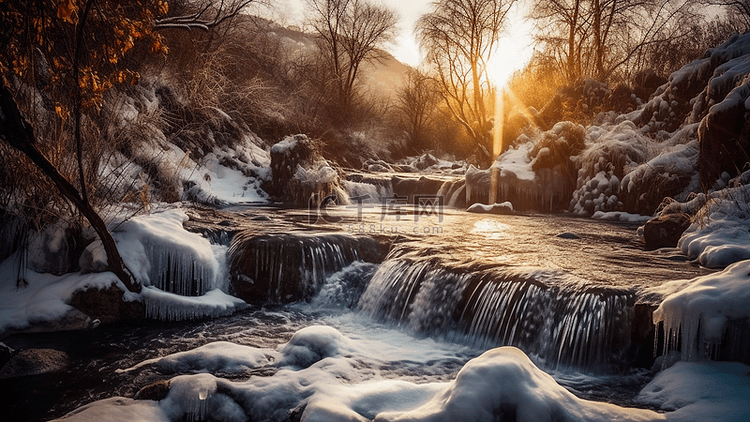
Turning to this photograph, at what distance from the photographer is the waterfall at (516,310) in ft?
13.9

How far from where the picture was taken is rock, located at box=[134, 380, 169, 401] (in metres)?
3.43

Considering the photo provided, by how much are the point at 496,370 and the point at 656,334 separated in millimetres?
1992

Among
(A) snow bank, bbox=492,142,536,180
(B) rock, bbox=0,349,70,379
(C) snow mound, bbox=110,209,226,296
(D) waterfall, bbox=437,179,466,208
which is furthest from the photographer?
(D) waterfall, bbox=437,179,466,208

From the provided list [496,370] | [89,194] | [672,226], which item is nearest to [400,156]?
[672,226]

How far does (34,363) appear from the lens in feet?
13.5

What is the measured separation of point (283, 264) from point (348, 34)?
26.7 meters

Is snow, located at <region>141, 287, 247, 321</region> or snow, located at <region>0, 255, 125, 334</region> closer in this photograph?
snow, located at <region>0, 255, 125, 334</region>

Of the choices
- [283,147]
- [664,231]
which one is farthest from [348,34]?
[664,231]

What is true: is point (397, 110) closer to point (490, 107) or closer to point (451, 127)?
point (451, 127)

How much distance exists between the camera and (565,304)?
4566 millimetres

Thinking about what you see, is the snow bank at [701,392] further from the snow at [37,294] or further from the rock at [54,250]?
the rock at [54,250]

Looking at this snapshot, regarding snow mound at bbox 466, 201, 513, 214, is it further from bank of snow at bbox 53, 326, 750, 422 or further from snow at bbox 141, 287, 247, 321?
bank of snow at bbox 53, 326, 750, 422

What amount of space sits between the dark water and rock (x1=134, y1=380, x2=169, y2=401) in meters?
0.39


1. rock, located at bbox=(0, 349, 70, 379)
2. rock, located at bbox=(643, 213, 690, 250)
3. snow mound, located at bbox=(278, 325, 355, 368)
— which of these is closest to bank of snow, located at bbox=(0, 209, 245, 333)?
rock, located at bbox=(0, 349, 70, 379)
